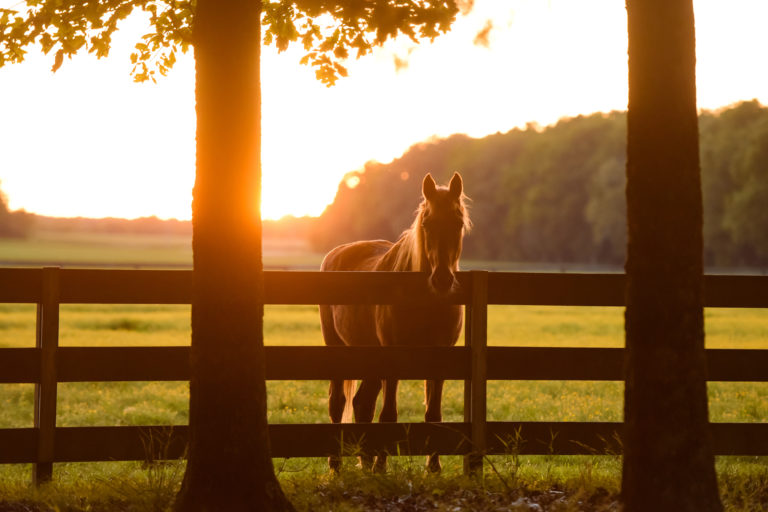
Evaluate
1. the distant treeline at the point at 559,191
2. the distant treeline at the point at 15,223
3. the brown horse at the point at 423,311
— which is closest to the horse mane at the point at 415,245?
the brown horse at the point at 423,311

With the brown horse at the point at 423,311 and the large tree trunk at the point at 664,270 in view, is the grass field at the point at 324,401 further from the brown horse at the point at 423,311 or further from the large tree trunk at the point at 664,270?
the large tree trunk at the point at 664,270

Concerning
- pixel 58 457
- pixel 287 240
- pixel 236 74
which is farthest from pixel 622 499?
pixel 287 240

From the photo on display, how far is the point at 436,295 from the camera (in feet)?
22.6

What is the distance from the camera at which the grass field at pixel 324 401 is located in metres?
6.36

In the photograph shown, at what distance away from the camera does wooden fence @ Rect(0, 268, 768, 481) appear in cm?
641

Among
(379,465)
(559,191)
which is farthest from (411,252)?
(559,191)

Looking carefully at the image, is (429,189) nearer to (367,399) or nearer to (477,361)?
(477,361)

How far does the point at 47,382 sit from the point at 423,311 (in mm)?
3168

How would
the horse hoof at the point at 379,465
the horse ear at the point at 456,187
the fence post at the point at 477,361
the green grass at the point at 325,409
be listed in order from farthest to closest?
the horse ear at the point at 456,187, the fence post at the point at 477,361, the horse hoof at the point at 379,465, the green grass at the point at 325,409

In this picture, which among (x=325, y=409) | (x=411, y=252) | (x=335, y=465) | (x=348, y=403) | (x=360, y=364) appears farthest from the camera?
(x=325, y=409)

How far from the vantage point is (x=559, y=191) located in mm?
83188

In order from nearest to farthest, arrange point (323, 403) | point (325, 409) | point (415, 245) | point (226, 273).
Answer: point (226, 273) → point (415, 245) → point (325, 409) → point (323, 403)

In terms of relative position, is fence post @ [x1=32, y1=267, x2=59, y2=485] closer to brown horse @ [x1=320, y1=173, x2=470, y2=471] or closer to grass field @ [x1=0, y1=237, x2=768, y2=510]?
A: grass field @ [x1=0, y1=237, x2=768, y2=510]

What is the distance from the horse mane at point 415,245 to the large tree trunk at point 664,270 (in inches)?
106
